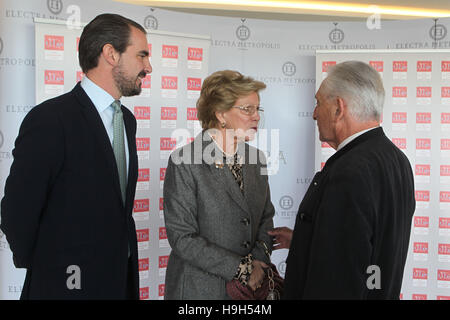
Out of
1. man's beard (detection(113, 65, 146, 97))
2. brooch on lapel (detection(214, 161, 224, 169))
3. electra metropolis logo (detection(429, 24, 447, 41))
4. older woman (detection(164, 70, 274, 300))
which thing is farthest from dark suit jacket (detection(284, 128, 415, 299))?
electra metropolis logo (detection(429, 24, 447, 41))

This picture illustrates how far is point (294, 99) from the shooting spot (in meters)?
4.36

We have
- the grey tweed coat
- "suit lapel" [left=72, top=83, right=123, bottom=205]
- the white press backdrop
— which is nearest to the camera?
"suit lapel" [left=72, top=83, right=123, bottom=205]

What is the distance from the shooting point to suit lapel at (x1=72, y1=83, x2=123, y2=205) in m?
1.78

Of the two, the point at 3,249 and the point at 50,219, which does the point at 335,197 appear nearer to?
the point at 50,219

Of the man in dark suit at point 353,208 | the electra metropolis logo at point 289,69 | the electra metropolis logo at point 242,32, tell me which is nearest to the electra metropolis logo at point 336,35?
the electra metropolis logo at point 289,69

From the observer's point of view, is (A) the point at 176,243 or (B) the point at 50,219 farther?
(A) the point at 176,243

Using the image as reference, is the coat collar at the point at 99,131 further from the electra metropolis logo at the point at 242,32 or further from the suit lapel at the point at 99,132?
the electra metropolis logo at the point at 242,32

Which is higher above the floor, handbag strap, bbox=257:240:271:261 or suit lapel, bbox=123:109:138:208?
suit lapel, bbox=123:109:138:208

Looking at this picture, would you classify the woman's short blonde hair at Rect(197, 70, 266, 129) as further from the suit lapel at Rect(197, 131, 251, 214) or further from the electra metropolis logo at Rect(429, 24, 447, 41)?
the electra metropolis logo at Rect(429, 24, 447, 41)

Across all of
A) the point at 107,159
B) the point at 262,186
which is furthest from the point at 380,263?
the point at 107,159

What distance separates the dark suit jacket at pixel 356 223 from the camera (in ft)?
4.74

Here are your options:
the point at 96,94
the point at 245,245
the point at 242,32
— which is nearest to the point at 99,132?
the point at 96,94

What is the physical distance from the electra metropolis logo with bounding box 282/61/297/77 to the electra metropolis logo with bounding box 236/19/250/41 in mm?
458
